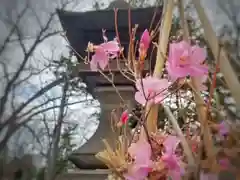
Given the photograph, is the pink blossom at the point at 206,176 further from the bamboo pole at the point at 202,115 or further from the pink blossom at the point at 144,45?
the pink blossom at the point at 144,45

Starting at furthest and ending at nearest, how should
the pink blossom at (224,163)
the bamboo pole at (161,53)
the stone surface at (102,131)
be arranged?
1. the stone surface at (102,131)
2. the bamboo pole at (161,53)
3. the pink blossom at (224,163)

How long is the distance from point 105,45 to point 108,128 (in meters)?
0.35

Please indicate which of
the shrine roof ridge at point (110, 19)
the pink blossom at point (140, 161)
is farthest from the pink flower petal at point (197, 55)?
the shrine roof ridge at point (110, 19)

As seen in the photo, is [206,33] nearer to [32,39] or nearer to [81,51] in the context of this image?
[81,51]

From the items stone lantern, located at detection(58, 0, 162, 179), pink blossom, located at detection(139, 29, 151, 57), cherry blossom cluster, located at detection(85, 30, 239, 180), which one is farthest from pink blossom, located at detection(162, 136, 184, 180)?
stone lantern, located at detection(58, 0, 162, 179)

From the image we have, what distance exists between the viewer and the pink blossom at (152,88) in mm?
492

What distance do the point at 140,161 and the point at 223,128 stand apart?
0.31 ft

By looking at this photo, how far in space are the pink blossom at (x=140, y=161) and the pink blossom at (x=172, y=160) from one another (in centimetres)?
2

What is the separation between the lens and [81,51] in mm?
984

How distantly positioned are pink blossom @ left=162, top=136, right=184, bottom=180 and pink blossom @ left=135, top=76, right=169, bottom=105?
6 centimetres

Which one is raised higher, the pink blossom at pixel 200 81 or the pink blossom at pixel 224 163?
the pink blossom at pixel 200 81

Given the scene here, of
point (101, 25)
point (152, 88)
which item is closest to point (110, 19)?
point (101, 25)

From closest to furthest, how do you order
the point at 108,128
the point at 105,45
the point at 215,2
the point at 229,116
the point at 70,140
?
1. the point at 229,116
2. the point at 105,45
3. the point at 108,128
4. the point at 215,2
5. the point at 70,140

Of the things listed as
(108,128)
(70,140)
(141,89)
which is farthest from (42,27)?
(141,89)
